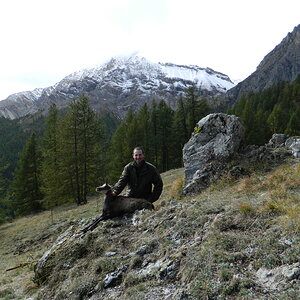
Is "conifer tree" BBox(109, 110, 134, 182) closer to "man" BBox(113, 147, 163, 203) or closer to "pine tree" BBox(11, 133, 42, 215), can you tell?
"pine tree" BBox(11, 133, 42, 215)

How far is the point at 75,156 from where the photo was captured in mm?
28422

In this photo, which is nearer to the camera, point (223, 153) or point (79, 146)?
point (223, 153)

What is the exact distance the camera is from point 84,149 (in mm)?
28750

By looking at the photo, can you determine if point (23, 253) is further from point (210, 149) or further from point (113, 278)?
point (210, 149)

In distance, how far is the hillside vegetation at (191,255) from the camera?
4355mm

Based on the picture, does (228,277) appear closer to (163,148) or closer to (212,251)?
(212,251)

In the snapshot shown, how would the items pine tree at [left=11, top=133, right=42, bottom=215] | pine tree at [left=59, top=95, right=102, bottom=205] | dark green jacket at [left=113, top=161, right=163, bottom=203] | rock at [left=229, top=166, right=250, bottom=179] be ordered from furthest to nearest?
1. pine tree at [left=11, top=133, right=42, bottom=215]
2. pine tree at [left=59, top=95, right=102, bottom=205]
3. rock at [left=229, top=166, right=250, bottom=179]
4. dark green jacket at [left=113, top=161, right=163, bottom=203]

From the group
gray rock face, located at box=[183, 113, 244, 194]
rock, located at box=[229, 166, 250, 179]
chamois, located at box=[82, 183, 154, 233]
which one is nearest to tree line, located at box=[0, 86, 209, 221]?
gray rock face, located at box=[183, 113, 244, 194]

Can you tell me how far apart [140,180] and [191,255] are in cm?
407

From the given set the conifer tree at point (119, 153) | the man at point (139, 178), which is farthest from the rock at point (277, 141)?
the conifer tree at point (119, 153)

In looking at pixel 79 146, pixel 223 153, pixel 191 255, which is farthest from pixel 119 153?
pixel 191 255

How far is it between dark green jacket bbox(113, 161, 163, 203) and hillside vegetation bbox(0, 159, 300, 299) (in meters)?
1.01

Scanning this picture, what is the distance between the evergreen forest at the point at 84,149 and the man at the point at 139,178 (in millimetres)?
5030

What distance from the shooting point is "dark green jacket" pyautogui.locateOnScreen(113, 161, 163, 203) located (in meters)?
8.93
